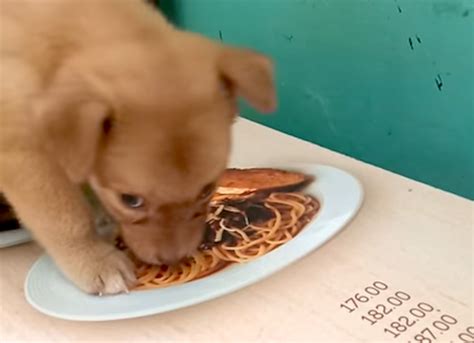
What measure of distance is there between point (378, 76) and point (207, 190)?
0.46 m

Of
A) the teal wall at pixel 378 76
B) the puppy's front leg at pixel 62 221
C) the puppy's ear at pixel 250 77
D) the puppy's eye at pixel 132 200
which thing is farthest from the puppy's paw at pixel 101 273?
the teal wall at pixel 378 76

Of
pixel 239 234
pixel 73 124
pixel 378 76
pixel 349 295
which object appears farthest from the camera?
pixel 378 76

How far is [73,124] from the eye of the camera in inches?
30.6

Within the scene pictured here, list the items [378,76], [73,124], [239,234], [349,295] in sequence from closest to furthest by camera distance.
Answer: [73,124] → [349,295] → [239,234] → [378,76]

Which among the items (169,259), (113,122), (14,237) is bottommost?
(14,237)

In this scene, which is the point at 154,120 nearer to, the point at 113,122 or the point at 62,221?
the point at 113,122

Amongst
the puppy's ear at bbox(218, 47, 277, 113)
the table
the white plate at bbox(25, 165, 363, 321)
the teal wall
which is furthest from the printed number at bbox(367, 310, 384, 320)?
the teal wall

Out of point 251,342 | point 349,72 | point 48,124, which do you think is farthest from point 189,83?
point 349,72

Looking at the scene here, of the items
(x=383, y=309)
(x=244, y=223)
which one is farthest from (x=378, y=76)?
(x=383, y=309)

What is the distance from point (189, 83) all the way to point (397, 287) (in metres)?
0.30

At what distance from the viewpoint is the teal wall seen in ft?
3.78

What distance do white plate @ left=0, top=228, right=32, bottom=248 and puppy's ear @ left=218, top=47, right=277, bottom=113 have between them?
0.35 metres

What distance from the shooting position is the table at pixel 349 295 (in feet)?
2.78

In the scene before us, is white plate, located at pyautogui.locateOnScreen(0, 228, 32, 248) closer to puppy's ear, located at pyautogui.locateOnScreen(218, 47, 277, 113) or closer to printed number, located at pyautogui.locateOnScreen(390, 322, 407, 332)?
puppy's ear, located at pyautogui.locateOnScreen(218, 47, 277, 113)
